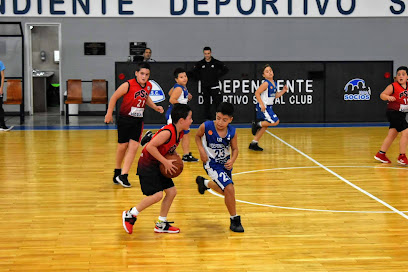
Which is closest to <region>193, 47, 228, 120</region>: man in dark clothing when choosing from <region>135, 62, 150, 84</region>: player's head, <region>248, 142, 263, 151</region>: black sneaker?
<region>248, 142, 263, 151</region>: black sneaker

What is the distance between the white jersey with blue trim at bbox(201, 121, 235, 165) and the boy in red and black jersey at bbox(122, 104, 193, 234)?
35 cm

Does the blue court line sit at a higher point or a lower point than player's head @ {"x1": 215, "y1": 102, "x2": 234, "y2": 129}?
lower

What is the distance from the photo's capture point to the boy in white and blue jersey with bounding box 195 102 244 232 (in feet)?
23.7

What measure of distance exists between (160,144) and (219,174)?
744mm

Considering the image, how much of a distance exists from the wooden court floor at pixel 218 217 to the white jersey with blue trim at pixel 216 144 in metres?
0.75

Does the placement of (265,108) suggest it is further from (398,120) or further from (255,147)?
(398,120)

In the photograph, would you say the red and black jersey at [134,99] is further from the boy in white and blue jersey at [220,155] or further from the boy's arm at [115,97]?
the boy in white and blue jersey at [220,155]

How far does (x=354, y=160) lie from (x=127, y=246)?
6632 millimetres

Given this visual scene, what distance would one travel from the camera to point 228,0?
21.1 m

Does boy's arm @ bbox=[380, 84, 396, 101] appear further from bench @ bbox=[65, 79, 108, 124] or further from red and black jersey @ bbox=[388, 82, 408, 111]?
bench @ bbox=[65, 79, 108, 124]

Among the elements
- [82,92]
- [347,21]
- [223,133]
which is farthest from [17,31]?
[223,133]

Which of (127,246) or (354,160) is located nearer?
(127,246)

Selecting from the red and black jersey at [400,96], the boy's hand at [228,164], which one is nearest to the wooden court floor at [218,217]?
the boy's hand at [228,164]

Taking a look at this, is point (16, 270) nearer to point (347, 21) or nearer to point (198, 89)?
point (198, 89)
